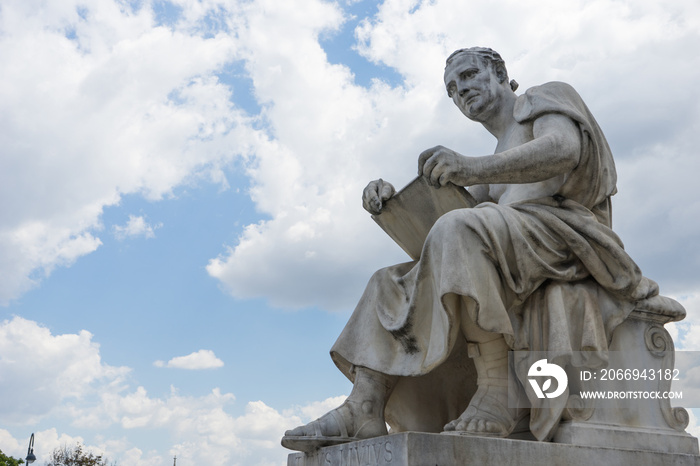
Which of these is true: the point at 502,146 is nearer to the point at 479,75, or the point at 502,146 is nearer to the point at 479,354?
the point at 479,75

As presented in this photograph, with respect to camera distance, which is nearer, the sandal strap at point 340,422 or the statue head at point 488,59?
the sandal strap at point 340,422

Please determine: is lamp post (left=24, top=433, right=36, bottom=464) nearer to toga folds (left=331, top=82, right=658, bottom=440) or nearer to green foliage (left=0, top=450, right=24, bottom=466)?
green foliage (left=0, top=450, right=24, bottom=466)

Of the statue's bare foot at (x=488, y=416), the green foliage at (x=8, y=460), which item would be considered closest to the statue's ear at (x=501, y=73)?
the statue's bare foot at (x=488, y=416)

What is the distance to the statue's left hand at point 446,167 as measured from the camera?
14.9ft

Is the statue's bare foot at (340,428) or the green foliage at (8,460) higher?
the green foliage at (8,460)

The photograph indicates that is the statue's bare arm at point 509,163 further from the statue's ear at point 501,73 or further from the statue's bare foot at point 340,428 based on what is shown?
the statue's bare foot at point 340,428

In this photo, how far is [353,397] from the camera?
468 centimetres

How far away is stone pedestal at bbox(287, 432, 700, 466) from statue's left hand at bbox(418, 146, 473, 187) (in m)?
1.56

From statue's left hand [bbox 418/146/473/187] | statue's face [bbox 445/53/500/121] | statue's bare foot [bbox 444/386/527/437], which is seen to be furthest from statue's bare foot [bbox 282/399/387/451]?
statue's face [bbox 445/53/500/121]

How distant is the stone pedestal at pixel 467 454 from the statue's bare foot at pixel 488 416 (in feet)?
0.78

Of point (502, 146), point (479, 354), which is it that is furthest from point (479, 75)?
point (479, 354)

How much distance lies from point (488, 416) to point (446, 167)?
1478 mm

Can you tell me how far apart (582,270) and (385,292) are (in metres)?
1.24

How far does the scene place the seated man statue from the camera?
4.28 m
